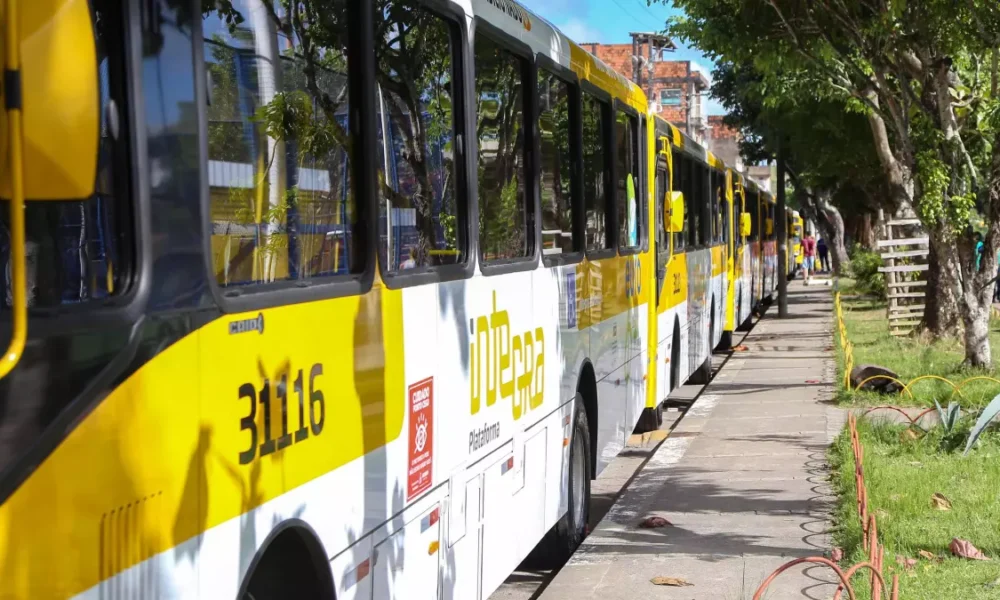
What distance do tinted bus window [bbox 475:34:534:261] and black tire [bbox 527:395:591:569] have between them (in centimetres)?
177

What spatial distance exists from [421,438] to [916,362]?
15.1 metres

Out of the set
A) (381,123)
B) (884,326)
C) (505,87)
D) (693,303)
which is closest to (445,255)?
(381,123)

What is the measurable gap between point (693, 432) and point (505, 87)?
801 cm

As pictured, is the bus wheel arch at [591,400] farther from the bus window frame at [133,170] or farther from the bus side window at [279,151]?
the bus window frame at [133,170]

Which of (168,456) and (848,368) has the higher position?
(168,456)

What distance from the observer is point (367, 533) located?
4531 millimetres

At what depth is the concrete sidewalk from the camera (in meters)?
7.89

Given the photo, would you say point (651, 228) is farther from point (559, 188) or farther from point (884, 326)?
point (884, 326)

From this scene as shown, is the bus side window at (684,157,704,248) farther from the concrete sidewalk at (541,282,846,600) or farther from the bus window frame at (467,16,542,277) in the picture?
the bus window frame at (467,16,542,277)

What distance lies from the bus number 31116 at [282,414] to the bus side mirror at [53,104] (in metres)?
1.10

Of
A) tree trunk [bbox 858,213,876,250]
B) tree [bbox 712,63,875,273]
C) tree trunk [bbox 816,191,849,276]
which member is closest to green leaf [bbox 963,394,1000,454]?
tree [bbox 712,63,875,273]

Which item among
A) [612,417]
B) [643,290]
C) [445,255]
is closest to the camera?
[445,255]

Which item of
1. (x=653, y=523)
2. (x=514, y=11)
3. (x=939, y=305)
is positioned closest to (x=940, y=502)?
(x=653, y=523)

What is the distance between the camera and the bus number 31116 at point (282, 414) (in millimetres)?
3607
